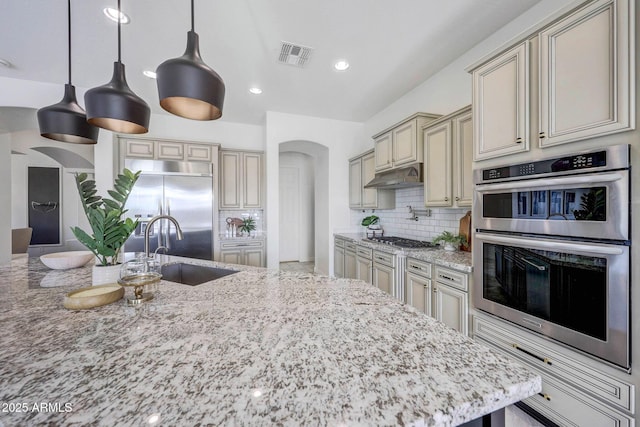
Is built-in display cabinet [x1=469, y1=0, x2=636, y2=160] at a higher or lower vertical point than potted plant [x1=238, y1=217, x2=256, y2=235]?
higher

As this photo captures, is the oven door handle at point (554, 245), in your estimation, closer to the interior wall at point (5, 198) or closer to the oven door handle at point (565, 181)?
the oven door handle at point (565, 181)

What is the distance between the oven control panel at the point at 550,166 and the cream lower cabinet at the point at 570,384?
968mm

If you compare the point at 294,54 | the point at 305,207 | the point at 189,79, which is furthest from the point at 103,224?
Answer: the point at 305,207

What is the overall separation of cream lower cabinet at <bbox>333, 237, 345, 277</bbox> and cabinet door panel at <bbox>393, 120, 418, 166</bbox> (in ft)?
5.32

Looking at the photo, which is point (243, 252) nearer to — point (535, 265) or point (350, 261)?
point (350, 261)

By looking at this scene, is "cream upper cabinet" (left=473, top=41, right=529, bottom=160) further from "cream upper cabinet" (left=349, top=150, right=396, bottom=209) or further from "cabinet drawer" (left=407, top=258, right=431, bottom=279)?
"cream upper cabinet" (left=349, top=150, right=396, bottom=209)

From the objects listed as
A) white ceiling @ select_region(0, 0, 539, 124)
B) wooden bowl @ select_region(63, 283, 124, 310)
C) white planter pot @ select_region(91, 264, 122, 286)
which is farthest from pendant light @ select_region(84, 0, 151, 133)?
white ceiling @ select_region(0, 0, 539, 124)

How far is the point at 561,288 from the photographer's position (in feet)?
4.66

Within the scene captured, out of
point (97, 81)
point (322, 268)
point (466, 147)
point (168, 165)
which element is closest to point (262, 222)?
point (322, 268)

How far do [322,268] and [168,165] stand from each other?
3.03 meters

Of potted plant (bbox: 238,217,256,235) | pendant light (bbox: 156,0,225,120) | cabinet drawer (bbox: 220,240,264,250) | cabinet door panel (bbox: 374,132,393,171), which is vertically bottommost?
cabinet drawer (bbox: 220,240,264,250)

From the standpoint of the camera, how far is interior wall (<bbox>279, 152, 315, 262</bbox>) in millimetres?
6367

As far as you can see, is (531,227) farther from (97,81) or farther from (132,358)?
(97,81)

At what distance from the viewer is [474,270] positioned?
1.92 metres
